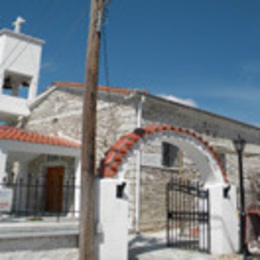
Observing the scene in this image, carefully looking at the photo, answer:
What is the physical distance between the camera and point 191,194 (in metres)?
7.59

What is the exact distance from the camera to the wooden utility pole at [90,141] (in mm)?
5359

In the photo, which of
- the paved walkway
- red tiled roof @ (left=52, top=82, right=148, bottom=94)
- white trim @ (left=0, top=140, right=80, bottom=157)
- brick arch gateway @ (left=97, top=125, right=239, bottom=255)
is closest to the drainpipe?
red tiled roof @ (left=52, top=82, right=148, bottom=94)

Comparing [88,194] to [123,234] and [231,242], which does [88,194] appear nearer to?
[123,234]

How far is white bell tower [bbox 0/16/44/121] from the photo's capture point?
13711 millimetres

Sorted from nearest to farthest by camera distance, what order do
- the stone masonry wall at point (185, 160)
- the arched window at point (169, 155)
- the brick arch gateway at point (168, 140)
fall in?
1. the brick arch gateway at point (168, 140)
2. the stone masonry wall at point (185, 160)
3. the arched window at point (169, 155)

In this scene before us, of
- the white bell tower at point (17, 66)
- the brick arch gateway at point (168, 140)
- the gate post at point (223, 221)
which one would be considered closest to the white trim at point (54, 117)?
the white bell tower at point (17, 66)

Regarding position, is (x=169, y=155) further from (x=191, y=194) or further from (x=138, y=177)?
(x=191, y=194)

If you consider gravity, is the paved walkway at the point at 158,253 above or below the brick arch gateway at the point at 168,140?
below

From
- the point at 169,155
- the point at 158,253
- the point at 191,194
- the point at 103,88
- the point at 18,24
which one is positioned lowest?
the point at 158,253

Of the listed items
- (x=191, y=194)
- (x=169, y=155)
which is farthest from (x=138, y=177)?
(x=191, y=194)

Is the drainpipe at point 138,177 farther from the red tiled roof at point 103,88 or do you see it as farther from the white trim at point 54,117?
the white trim at point 54,117

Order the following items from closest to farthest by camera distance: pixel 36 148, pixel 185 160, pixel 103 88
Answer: pixel 36 148 < pixel 103 88 < pixel 185 160

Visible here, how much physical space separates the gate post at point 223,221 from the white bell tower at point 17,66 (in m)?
9.73

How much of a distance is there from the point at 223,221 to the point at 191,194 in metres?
1.06
